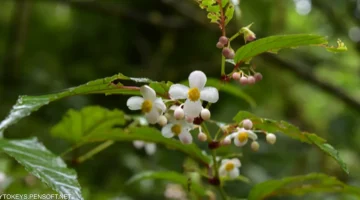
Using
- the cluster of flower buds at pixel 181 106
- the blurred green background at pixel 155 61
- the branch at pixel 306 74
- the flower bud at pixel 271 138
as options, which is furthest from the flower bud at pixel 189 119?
the branch at pixel 306 74

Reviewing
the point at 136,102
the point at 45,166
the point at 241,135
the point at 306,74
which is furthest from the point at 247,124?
the point at 306,74

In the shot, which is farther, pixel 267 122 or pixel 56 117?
pixel 56 117

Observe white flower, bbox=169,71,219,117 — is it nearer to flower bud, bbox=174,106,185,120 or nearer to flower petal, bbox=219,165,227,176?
flower bud, bbox=174,106,185,120

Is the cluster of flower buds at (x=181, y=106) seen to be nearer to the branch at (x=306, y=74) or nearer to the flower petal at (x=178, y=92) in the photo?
the flower petal at (x=178, y=92)

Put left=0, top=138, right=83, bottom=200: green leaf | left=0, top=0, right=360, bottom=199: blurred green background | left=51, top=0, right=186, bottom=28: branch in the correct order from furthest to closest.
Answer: left=51, top=0, right=186, bottom=28: branch, left=0, top=0, right=360, bottom=199: blurred green background, left=0, top=138, right=83, bottom=200: green leaf

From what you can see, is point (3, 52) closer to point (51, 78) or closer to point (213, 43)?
point (51, 78)

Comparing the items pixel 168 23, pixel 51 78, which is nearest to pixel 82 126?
pixel 51 78

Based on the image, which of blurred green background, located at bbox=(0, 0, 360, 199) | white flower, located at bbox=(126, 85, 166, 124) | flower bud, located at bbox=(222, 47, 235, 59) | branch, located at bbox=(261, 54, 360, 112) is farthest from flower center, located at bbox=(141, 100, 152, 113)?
branch, located at bbox=(261, 54, 360, 112)
